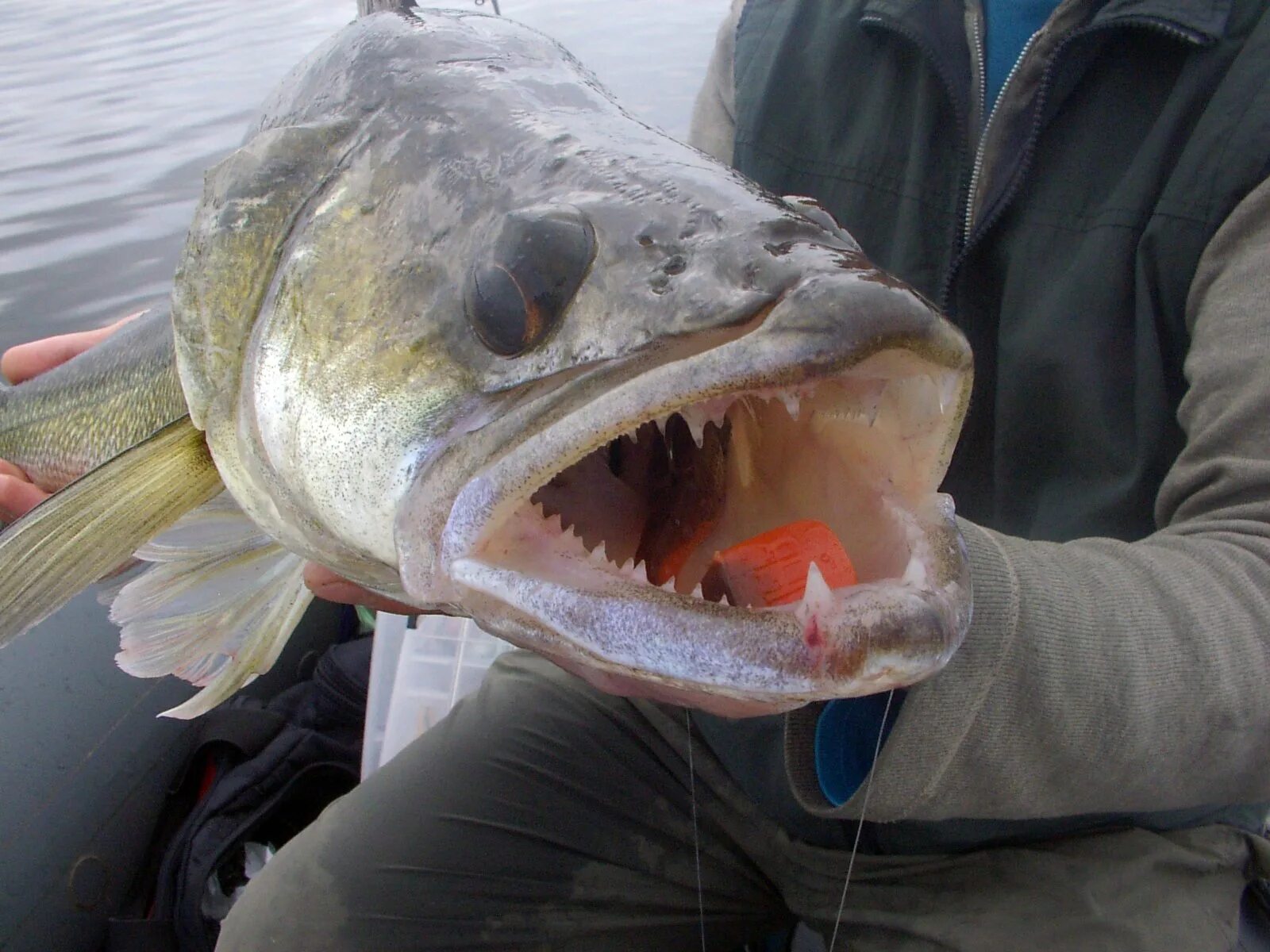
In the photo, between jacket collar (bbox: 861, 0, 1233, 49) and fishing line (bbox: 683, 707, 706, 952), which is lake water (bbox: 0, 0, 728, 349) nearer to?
jacket collar (bbox: 861, 0, 1233, 49)

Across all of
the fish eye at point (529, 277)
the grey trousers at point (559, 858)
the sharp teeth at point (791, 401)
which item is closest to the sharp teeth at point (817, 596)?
the sharp teeth at point (791, 401)

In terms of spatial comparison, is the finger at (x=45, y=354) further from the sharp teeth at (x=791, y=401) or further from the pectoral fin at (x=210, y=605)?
the sharp teeth at (x=791, y=401)

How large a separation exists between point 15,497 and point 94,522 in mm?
1082

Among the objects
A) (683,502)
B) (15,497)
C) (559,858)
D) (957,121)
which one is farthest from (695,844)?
(15,497)

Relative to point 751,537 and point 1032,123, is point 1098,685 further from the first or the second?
point 1032,123

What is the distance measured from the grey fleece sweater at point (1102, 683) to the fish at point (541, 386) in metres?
0.40

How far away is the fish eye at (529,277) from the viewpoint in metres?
0.89

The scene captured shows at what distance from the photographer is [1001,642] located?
117cm

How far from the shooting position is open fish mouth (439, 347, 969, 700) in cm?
73

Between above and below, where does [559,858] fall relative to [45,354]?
below

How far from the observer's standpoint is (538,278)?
0.91 metres

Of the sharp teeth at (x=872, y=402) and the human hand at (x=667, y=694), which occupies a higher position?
the sharp teeth at (x=872, y=402)

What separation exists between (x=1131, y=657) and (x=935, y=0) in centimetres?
135

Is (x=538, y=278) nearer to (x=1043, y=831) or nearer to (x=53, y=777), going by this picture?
(x=1043, y=831)
